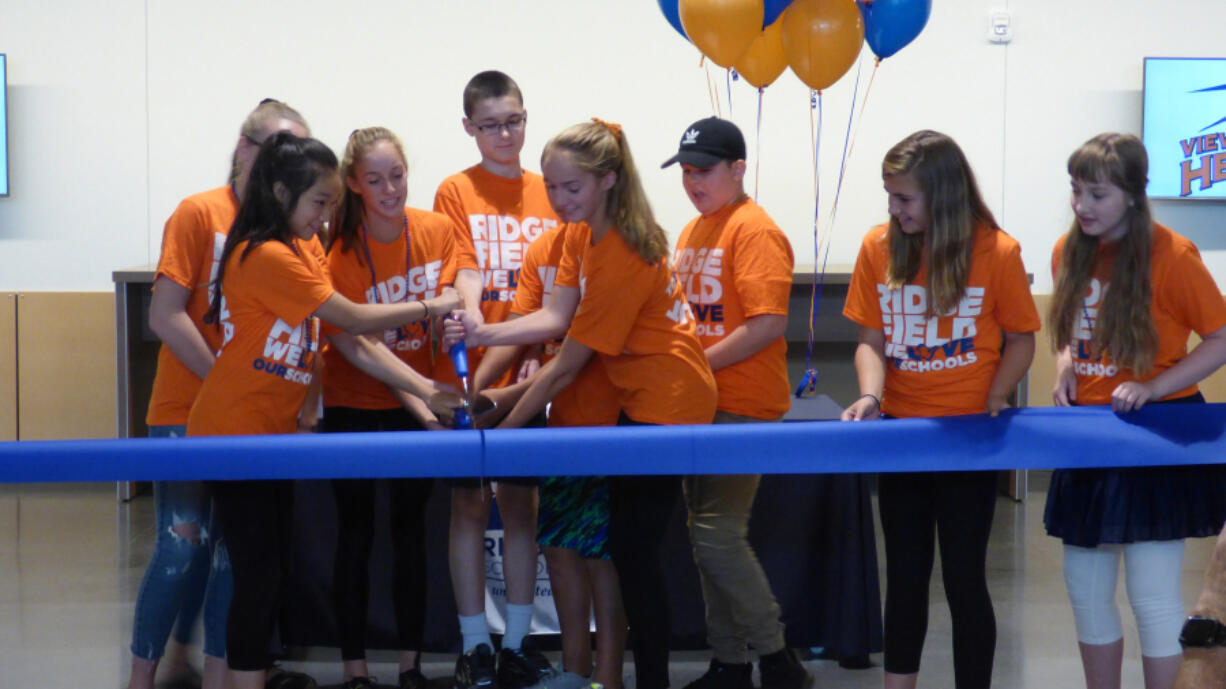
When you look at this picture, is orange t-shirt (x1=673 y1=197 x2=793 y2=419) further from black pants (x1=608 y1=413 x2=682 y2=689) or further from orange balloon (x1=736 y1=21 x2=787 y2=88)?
orange balloon (x1=736 y1=21 x2=787 y2=88)

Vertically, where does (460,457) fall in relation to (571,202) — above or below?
below

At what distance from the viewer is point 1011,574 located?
3439mm

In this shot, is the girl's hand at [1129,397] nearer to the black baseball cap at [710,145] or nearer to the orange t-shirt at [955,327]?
the orange t-shirt at [955,327]

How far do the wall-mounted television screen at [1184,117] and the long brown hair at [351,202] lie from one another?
4.60 metres

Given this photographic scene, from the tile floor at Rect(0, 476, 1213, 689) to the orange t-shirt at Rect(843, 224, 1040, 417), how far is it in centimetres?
28

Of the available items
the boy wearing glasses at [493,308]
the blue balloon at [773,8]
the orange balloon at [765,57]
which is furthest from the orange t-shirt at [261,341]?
the orange balloon at [765,57]

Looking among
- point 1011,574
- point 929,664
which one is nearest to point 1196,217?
point 1011,574

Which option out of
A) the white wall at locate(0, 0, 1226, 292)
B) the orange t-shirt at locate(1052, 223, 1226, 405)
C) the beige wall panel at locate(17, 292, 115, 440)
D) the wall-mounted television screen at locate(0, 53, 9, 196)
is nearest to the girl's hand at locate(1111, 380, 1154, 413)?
the orange t-shirt at locate(1052, 223, 1226, 405)

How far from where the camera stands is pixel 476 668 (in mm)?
2674

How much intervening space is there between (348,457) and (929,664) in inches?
63.5

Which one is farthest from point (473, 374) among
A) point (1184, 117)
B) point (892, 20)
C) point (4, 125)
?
point (1184, 117)

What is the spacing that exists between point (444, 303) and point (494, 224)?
440 millimetres

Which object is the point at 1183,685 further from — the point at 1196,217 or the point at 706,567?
the point at 1196,217

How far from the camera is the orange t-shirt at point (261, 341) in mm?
2373
